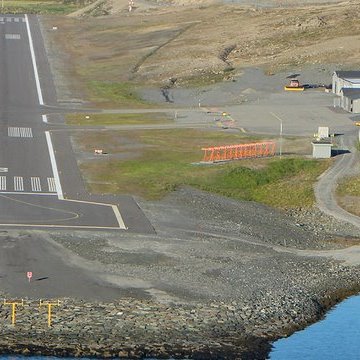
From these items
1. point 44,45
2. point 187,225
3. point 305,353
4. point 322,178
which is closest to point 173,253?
point 187,225

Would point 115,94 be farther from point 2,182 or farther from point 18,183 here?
point 2,182

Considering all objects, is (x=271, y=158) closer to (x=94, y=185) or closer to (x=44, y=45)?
(x=94, y=185)

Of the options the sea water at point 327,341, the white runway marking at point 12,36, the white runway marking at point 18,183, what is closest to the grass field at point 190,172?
the white runway marking at point 18,183

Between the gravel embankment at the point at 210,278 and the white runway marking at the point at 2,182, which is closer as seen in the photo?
the gravel embankment at the point at 210,278

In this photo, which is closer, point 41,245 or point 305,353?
point 305,353

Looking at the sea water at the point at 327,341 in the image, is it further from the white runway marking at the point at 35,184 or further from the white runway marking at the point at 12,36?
the white runway marking at the point at 12,36
